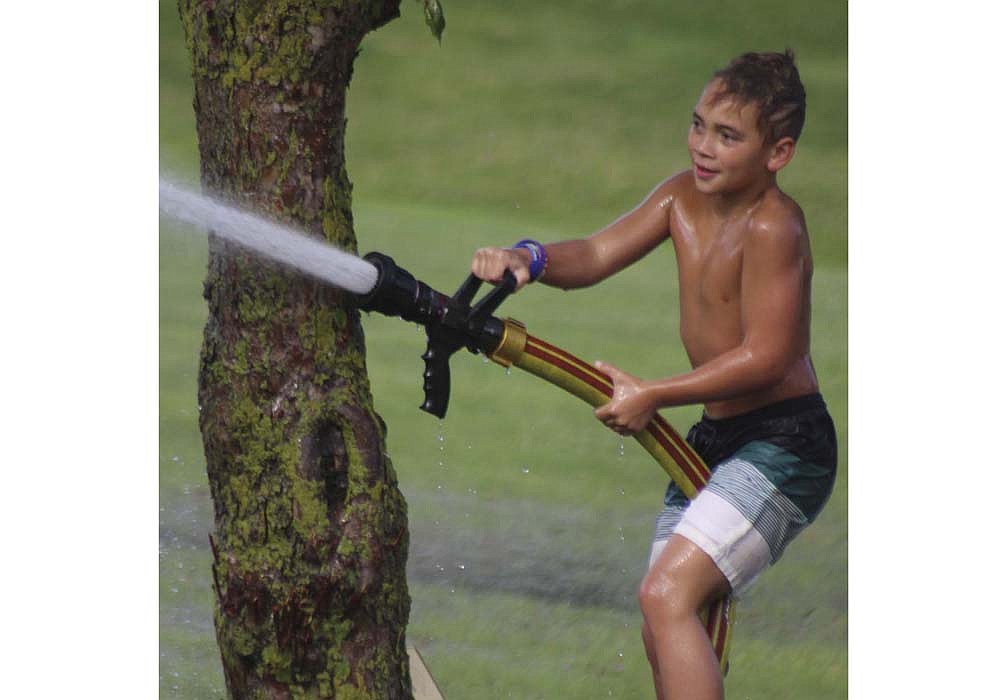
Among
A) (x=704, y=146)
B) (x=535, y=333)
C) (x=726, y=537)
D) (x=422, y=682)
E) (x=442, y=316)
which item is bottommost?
(x=422, y=682)

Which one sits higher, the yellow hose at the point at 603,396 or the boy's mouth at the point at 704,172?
the boy's mouth at the point at 704,172

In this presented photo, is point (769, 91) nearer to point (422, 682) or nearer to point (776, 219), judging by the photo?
point (776, 219)

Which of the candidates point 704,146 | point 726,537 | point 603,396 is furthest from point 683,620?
point 704,146

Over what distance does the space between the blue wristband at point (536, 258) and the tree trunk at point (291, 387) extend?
1.04 ft

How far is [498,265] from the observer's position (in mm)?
3119

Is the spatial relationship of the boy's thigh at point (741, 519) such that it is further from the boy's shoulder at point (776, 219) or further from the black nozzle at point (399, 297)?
the black nozzle at point (399, 297)

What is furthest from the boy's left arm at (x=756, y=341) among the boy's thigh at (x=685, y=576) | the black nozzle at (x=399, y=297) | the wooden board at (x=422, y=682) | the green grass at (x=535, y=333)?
the wooden board at (x=422, y=682)

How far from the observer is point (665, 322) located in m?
3.87

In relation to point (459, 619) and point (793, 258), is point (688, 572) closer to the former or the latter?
point (793, 258)

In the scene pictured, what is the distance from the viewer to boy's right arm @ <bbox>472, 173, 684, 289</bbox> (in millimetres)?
3250

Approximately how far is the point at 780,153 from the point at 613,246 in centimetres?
33

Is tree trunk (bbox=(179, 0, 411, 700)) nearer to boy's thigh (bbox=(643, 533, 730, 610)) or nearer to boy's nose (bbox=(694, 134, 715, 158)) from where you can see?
boy's thigh (bbox=(643, 533, 730, 610))

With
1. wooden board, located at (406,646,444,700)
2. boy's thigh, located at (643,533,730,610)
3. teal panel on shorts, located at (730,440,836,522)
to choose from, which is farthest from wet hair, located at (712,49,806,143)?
wooden board, located at (406,646,444,700)

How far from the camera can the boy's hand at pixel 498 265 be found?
122 inches
